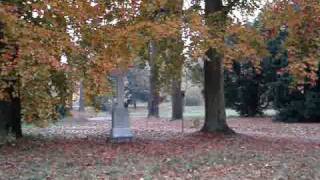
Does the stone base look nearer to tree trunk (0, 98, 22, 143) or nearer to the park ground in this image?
the park ground

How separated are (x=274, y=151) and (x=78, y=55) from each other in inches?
212

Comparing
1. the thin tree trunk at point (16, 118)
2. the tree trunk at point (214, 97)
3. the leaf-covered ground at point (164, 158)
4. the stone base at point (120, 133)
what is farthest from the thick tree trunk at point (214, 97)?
the thin tree trunk at point (16, 118)

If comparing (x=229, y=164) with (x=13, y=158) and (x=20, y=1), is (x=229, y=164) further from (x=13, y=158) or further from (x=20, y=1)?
(x=20, y=1)

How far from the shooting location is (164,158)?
12844 millimetres

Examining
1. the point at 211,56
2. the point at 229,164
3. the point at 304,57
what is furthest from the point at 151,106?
the point at 229,164

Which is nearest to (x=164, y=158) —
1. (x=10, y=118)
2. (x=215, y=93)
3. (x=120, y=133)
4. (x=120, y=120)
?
(x=120, y=133)

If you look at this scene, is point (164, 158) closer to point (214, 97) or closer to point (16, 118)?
point (214, 97)

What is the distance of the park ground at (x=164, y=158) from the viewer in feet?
35.0

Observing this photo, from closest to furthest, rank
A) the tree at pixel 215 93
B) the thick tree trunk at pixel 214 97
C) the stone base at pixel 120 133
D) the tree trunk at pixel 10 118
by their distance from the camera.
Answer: the tree trunk at pixel 10 118
the stone base at pixel 120 133
the tree at pixel 215 93
the thick tree trunk at pixel 214 97

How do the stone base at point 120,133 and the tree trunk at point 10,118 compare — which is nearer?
the tree trunk at point 10,118

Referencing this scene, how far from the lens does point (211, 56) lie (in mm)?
17328

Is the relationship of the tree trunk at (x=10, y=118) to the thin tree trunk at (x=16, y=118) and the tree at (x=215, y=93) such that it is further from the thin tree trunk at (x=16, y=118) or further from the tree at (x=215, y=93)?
the tree at (x=215, y=93)

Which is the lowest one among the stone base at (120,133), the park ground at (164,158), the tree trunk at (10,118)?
the park ground at (164,158)

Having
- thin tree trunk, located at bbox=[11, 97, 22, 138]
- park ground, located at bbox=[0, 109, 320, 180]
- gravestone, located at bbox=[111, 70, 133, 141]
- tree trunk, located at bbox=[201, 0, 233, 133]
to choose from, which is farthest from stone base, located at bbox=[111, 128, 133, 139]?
thin tree trunk, located at bbox=[11, 97, 22, 138]
